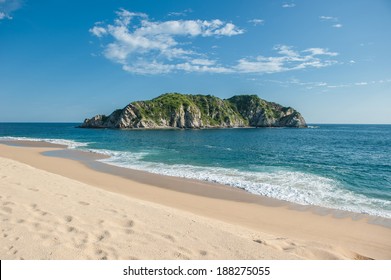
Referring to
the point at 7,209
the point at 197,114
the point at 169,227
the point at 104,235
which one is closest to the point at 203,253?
the point at 169,227

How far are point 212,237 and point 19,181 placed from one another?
9.29 m

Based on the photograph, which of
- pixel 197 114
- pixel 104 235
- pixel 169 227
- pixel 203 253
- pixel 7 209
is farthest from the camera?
pixel 197 114

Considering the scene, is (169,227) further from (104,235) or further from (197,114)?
(197,114)

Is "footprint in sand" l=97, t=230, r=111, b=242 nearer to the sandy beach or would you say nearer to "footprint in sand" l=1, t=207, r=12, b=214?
the sandy beach

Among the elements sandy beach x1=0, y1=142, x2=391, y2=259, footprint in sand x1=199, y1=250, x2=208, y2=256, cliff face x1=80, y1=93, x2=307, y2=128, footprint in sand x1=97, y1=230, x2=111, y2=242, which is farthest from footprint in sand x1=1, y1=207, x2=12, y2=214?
cliff face x1=80, y1=93, x2=307, y2=128

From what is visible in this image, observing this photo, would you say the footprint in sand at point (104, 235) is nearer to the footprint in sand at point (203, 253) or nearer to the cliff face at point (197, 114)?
the footprint in sand at point (203, 253)

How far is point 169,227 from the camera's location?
662cm

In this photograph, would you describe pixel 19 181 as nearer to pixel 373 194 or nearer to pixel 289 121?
pixel 373 194

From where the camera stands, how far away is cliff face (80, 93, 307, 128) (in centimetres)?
12744

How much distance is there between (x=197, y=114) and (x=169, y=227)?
137 m

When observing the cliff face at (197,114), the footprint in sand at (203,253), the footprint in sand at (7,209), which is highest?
the cliff face at (197,114)

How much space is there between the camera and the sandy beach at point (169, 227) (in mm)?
5234

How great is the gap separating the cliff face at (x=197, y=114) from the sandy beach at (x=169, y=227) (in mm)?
113976

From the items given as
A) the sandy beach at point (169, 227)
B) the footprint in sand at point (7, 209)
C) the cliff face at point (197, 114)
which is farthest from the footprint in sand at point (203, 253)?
the cliff face at point (197, 114)
